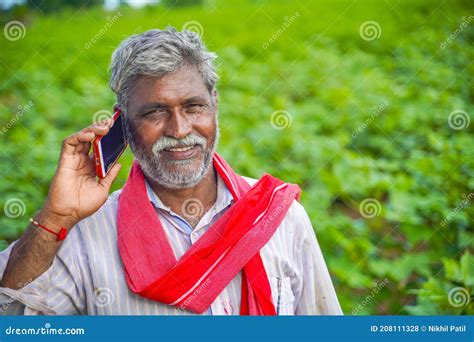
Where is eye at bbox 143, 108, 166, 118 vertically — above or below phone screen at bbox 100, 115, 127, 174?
above

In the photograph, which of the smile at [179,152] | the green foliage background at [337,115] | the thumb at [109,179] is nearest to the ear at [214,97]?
the smile at [179,152]

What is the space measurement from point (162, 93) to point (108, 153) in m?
0.35

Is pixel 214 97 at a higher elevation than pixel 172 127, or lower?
higher

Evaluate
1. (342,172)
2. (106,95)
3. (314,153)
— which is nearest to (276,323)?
(342,172)

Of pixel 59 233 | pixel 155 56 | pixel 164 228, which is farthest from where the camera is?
pixel 164 228

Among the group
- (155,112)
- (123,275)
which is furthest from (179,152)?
(123,275)

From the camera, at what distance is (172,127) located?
2824 millimetres

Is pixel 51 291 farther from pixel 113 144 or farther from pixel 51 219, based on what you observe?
pixel 113 144

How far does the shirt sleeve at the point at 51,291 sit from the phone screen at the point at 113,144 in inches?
14.2

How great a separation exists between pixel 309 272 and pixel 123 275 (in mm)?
853

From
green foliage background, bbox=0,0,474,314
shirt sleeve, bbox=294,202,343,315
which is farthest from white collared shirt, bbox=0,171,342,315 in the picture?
green foliage background, bbox=0,0,474,314

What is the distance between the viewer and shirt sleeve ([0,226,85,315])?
2654mm

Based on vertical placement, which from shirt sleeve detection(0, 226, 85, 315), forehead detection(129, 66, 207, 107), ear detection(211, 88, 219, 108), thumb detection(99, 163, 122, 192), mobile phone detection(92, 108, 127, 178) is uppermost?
ear detection(211, 88, 219, 108)

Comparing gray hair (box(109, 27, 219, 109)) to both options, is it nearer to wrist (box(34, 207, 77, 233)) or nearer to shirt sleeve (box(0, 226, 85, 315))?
wrist (box(34, 207, 77, 233))
